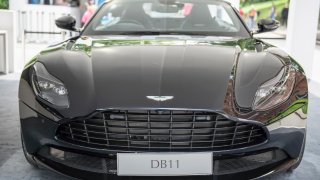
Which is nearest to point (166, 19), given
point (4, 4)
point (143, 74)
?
point (143, 74)

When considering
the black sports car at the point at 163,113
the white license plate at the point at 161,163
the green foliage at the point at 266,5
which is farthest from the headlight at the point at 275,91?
the green foliage at the point at 266,5

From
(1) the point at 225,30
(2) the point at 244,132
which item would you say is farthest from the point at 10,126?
(2) the point at 244,132

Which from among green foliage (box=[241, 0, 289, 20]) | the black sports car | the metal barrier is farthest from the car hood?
green foliage (box=[241, 0, 289, 20])

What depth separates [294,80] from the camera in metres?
2.39

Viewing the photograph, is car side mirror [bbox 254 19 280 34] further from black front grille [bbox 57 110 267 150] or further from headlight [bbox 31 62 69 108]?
headlight [bbox 31 62 69 108]

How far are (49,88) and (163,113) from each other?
1.99 ft

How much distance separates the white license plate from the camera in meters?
2.06

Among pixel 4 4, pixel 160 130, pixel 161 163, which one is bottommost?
pixel 4 4

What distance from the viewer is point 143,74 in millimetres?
2324

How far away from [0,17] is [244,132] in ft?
18.2

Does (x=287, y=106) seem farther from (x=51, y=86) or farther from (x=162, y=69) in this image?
(x=51, y=86)

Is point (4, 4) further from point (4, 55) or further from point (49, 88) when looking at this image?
point (49, 88)

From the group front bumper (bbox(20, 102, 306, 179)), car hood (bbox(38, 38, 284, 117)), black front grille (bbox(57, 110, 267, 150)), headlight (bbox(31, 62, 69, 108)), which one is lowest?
front bumper (bbox(20, 102, 306, 179))

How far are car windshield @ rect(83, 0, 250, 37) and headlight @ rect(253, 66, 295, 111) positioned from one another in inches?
38.7
